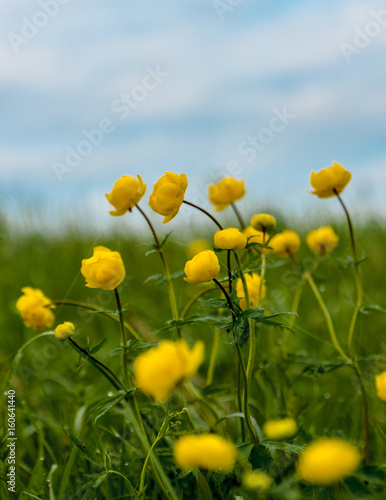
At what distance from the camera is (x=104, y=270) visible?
0.97 metres

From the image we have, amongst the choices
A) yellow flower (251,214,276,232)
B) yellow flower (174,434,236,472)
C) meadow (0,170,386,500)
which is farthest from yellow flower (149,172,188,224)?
yellow flower (174,434,236,472)

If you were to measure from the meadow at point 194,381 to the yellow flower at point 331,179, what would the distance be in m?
0.16

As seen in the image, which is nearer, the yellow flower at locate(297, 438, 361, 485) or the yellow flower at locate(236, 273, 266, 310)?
the yellow flower at locate(297, 438, 361, 485)

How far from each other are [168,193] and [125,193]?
145 mm

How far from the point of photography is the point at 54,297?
2863 millimetres

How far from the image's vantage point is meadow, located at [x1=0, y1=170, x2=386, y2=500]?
3.09ft

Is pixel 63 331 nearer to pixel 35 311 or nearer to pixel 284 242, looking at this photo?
pixel 35 311

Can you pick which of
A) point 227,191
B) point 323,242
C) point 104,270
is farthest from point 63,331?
point 323,242

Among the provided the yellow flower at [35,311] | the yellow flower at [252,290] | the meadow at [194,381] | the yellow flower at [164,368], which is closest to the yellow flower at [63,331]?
the meadow at [194,381]

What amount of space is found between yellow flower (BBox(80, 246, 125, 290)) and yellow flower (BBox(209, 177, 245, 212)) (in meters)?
0.37

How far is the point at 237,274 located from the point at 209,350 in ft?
3.92

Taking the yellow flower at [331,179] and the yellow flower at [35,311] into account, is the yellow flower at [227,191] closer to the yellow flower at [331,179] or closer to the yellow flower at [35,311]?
the yellow flower at [331,179]

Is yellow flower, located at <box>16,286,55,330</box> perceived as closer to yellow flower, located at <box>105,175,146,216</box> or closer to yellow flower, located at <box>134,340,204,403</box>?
yellow flower, located at <box>105,175,146,216</box>

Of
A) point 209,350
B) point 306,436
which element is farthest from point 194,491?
point 209,350
